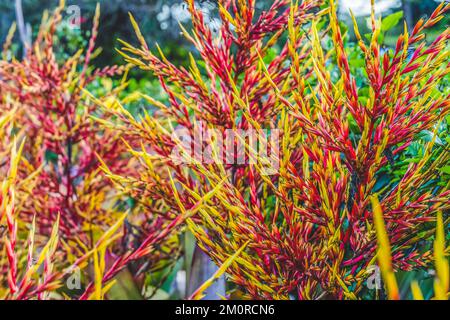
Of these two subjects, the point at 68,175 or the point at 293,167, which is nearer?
the point at 293,167

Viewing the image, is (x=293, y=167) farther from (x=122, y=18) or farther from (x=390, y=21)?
(x=122, y=18)

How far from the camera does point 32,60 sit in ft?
5.07

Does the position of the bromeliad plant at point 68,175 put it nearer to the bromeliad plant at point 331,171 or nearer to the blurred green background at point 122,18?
the bromeliad plant at point 331,171

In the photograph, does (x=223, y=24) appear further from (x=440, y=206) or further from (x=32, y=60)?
(x=32, y=60)

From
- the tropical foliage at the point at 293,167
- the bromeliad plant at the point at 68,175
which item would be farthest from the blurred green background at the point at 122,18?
the tropical foliage at the point at 293,167

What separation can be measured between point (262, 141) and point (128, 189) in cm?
36

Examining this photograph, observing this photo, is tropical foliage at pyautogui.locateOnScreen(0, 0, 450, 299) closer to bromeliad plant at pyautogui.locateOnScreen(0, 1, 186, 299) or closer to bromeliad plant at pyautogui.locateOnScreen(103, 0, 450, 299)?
bromeliad plant at pyautogui.locateOnScreen(103, 0, 450, 299)

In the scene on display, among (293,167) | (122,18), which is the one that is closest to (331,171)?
(293,167)

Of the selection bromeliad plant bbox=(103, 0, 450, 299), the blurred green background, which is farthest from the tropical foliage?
the blurred green background

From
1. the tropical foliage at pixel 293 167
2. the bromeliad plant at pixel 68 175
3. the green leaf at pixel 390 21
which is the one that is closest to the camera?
the tropical foliage at pixel 293 167

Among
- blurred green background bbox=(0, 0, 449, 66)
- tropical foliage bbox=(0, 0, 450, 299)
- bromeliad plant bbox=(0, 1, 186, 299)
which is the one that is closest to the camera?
tropical foliage bbox=(0, 0, 450, 299)

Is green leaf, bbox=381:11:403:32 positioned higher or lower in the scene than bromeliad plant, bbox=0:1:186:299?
higher

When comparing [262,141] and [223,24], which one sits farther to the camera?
[223,24]
